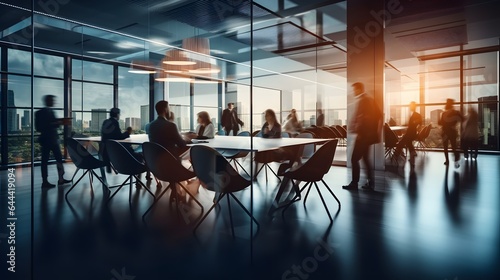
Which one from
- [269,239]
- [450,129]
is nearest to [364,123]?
[269,239]

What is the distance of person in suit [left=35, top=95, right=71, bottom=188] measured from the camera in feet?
15.2

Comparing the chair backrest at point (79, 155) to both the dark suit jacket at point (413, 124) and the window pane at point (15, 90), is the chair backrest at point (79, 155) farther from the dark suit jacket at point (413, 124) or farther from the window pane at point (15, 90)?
the dark suit jacket at point (413, 124)

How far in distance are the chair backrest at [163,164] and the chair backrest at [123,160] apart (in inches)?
18.9

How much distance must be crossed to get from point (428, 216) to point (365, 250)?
4.21 feet

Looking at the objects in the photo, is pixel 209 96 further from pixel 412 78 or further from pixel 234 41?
pixel 412 78

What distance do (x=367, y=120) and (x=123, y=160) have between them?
3252mm

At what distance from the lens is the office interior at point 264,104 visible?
215 centimetres

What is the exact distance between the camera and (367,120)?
168 inches

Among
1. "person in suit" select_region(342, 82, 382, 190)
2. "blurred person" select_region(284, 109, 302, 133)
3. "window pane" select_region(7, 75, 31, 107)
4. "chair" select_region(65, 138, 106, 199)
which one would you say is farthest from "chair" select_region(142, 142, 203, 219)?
"window pane" select_region(7, 75, 31, 107)

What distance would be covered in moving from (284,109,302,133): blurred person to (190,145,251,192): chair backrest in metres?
4.50

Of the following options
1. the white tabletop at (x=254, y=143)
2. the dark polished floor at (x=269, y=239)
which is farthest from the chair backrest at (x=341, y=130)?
the white tabletop at (x=254, y=143)

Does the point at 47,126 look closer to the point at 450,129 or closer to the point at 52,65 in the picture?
the point at 52,65

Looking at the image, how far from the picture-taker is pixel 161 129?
142 inches

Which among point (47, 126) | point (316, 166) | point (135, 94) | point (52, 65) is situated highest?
point (52, 65)
